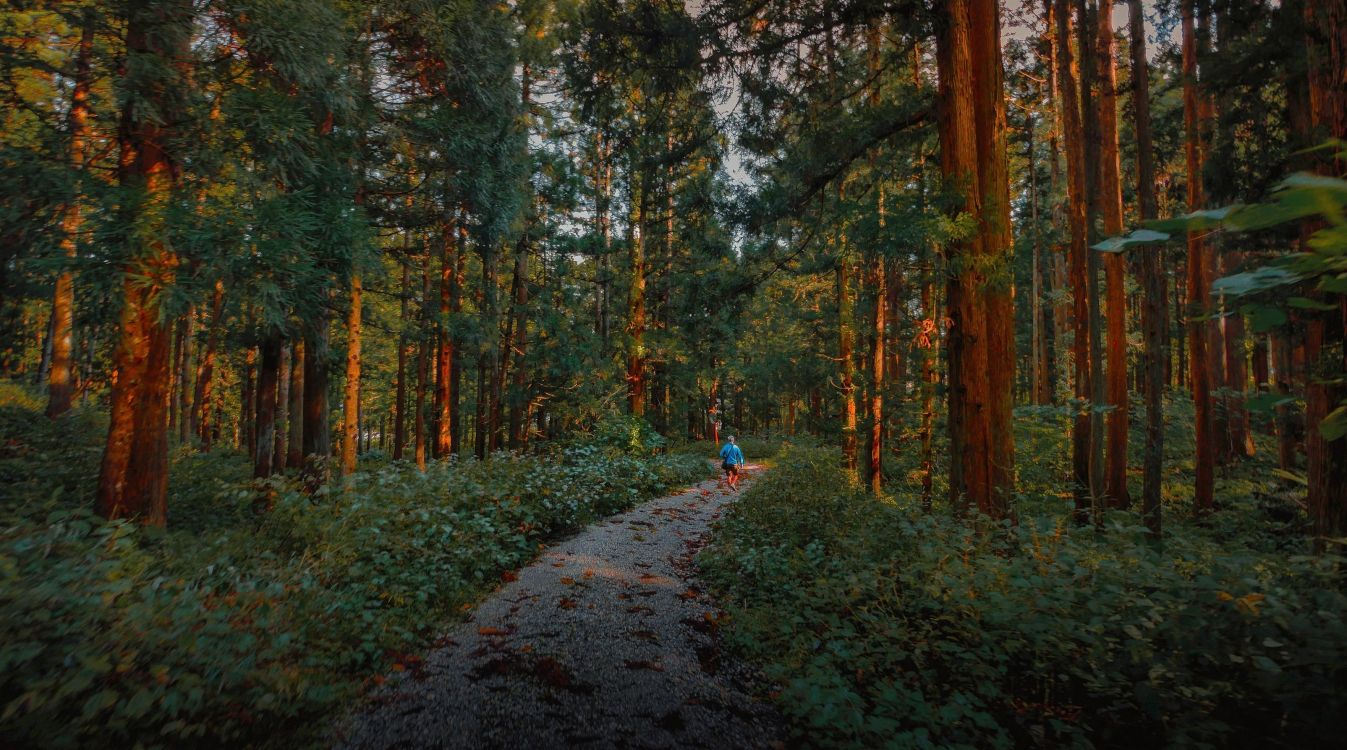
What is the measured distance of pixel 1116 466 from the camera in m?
10.7

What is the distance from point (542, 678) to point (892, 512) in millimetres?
5683

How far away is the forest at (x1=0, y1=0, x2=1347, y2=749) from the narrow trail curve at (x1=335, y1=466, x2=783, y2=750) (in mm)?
43

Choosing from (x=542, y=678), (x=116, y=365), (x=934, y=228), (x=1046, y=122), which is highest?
(x=1046, y=122)

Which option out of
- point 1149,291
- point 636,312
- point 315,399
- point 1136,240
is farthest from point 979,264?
point 315,399

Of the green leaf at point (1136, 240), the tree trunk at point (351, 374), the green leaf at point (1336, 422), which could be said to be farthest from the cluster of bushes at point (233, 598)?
the green leaf at point (1336, 422)

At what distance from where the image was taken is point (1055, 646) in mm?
3449

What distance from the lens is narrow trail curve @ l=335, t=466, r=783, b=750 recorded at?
12.3ft

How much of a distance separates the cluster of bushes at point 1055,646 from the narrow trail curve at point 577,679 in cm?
55

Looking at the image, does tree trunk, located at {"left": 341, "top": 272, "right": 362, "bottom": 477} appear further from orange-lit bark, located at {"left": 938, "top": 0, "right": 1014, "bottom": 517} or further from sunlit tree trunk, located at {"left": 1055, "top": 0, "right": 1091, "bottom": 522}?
sunlit tree trunk, located at {"left": 1055, "top": 0, "right": 1091, "bottom": 522}

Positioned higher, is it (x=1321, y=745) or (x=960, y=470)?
(x=960, y=470)

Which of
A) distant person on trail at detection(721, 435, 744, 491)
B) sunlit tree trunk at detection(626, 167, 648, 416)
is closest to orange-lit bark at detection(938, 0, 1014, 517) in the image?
distant person on trail at detection(721, 435, 744, 491)

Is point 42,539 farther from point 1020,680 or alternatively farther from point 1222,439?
point 1222,439

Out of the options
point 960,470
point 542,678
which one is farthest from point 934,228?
point 542,678

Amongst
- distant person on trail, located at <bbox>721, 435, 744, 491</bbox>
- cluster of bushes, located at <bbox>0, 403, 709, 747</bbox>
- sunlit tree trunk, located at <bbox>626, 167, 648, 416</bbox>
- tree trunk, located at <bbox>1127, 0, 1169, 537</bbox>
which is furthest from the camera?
sunlit tree trunk, located at <bbox>626, 167, 648, 416</bbox>
